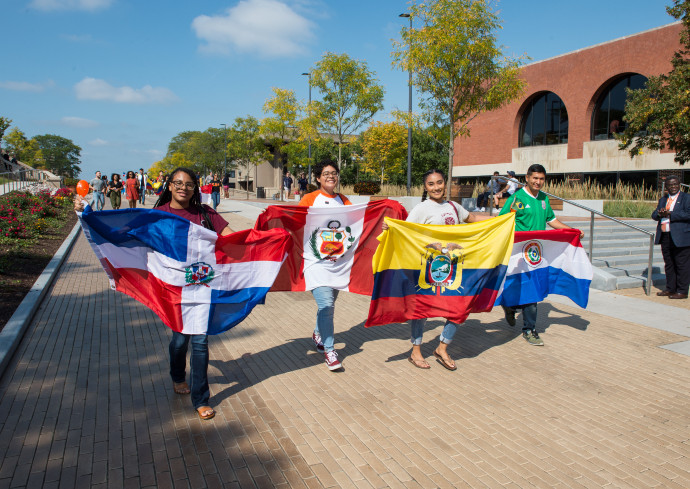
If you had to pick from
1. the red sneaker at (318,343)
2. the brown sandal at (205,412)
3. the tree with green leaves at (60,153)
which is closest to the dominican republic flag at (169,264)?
the brown sandal at (205,412)

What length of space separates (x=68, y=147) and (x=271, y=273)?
554ft

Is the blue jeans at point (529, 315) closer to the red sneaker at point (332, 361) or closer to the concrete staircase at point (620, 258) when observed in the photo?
the red sneaker at point (332, 361)

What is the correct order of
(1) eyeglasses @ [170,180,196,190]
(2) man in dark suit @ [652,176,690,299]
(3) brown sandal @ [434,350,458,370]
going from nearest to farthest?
(1) eyeglasses @ [170,180,196,190] < (3) brown sandal @ [434,350,458,370] < (2) man in dark suit @ [652,176,690,299]

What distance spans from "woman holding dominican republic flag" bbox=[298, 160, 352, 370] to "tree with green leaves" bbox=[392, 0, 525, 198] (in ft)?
42.6

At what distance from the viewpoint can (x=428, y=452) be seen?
358 centimetres

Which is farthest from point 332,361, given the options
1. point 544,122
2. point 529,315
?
point 544,122

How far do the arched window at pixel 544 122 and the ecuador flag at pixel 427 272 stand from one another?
34.7 m

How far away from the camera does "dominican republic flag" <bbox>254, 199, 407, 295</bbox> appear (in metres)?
5.26

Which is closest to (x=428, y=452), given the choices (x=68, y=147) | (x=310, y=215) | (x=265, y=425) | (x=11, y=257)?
(x=265, y=425)

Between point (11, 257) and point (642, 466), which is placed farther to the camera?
point (11, 257)

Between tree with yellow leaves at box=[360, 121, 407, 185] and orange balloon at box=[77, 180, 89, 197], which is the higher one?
tree with yellow leaves at box=[360, 121, 407, 185]

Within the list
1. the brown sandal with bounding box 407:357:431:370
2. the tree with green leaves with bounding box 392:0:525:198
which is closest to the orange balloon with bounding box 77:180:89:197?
the brown sandal with bounding box 407:357:431:370

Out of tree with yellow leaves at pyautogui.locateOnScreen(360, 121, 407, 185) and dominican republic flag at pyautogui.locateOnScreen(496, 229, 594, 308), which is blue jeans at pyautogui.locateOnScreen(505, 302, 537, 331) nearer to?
Answer: dominican republic flag at pyautogui.locateOnScreen(496, 229, 594, 308)

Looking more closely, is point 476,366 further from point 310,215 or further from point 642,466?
point 310,215
